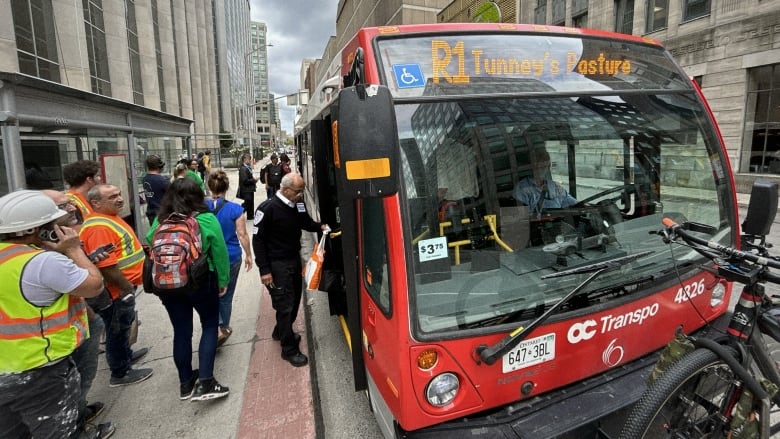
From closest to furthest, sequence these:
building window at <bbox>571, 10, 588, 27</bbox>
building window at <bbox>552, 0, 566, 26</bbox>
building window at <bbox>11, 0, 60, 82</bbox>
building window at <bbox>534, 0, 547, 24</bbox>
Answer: building window at <bbox>11, 0, 60, 82</bbox>, building window at <bbox>571, 10, 588, 27</bbox>, building window at <bbox>552, 0, 566, 26</bbox>, building window at <bbox>534, 0, 547, 24</bbox>

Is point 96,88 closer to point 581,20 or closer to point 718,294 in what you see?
point 718,294

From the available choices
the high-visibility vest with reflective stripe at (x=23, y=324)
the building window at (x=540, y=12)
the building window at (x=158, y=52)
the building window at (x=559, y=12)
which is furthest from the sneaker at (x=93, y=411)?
the building window at (x=158, y=52)

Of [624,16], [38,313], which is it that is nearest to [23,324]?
[38,313]

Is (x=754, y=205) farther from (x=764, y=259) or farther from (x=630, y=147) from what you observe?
(x=630, y=147)

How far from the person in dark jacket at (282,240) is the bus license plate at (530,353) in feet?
7.03

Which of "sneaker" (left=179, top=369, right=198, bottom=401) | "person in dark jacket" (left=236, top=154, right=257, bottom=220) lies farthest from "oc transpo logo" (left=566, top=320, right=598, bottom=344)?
"person in dark jacket" (left=236, top=154, right=257, bottom=220)

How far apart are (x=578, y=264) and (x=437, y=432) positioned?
115 cm

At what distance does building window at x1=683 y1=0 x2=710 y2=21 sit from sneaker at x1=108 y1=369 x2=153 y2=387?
2055 centimetres

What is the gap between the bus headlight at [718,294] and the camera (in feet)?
8.99

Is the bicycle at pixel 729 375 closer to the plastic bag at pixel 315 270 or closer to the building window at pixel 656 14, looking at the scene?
the plastic bag at pixel 315 270

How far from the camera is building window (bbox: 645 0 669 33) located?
57.4ft

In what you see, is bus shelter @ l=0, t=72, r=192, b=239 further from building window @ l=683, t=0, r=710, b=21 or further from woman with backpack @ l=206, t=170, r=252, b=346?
building window @ l=683, t=0, r=710, b=21

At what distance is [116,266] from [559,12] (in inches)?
1007

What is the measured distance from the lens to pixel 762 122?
1464 cm
